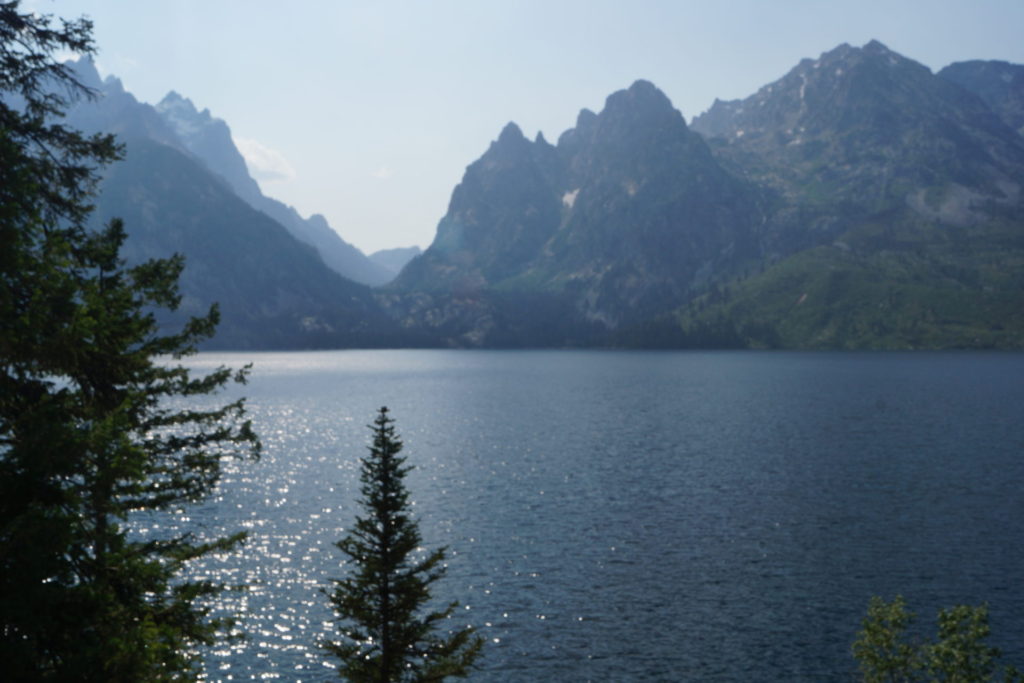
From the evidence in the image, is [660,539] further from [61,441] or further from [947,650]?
[61,441]

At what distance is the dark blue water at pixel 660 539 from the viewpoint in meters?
48.4

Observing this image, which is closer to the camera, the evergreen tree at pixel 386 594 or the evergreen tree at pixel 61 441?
the evergreen tree at pixel 61 441

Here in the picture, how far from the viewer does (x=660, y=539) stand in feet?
232

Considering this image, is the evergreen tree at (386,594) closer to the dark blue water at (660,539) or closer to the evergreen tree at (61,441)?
the dark blue water at (660,539)

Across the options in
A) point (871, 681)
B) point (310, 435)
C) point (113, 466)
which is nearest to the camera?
point (113, 466)

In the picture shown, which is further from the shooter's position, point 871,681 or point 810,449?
point 810,449

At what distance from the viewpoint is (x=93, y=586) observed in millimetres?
12039

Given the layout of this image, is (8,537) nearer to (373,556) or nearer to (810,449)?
(373,556)

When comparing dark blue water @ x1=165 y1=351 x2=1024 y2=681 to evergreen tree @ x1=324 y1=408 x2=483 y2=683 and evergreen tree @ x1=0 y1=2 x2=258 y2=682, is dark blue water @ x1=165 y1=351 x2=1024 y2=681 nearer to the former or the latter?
evergreen tree @ x1=324 y1=408 x2=483 y2=683

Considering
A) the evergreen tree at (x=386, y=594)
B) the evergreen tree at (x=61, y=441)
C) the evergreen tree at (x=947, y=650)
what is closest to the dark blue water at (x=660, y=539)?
the evergreen tree at (x=386, y=594)

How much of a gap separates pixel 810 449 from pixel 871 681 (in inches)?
3526

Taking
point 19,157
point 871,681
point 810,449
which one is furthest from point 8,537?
point 810,449

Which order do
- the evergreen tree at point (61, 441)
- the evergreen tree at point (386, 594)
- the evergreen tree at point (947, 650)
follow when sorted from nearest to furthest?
the evergreen tree at point (61, 441), the evergreen tree at point (386, 594), the evergreen tree at point (947, 650)

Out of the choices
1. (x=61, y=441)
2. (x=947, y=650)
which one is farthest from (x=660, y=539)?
(x=61, y=441)
